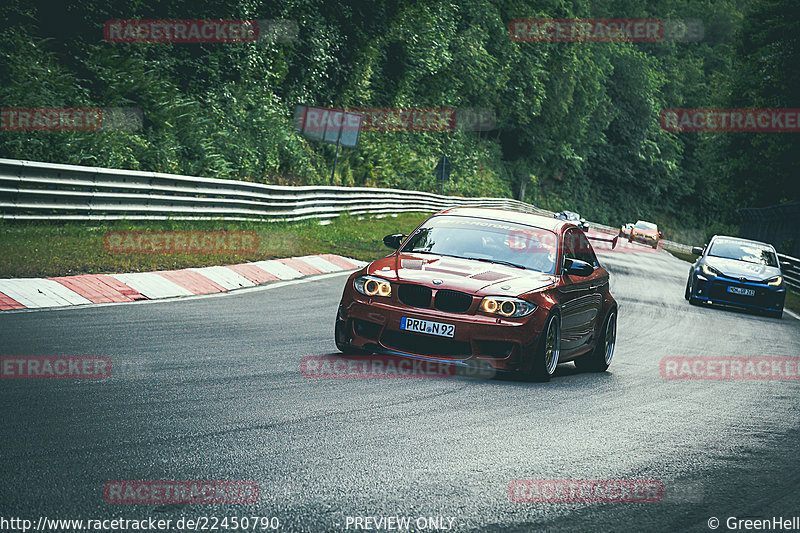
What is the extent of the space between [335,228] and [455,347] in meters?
18.4

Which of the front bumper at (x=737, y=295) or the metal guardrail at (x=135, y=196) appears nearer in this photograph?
the metal guardrail at (x=135, y=196)

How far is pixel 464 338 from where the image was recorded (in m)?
7.54

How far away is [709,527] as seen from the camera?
4172 millimetres

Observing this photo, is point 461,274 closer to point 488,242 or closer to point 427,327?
point 427,327

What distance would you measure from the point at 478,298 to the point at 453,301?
0.69 ft

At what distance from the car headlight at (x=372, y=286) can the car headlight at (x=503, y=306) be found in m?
0.84

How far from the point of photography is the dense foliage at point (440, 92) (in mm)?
22531

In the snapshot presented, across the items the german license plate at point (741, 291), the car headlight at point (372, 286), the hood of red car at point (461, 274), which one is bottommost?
the german license plate at point (741, 291)

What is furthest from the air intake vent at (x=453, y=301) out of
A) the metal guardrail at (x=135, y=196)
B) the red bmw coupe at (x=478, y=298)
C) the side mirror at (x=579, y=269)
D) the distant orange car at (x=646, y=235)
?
the distant orange car at (x=646, y=235)

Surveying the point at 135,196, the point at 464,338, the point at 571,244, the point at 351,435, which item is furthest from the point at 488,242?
the point at 135,196

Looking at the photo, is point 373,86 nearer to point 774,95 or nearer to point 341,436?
point 774,95

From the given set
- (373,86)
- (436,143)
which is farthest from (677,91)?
(373,86)

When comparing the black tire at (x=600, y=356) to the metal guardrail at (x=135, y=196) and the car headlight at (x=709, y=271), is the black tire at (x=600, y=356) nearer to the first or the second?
the metal guardrail at (x=135, y=196)

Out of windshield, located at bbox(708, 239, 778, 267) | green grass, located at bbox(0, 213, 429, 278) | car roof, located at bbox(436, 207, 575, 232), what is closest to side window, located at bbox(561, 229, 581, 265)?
car roof, located at bbox(436, 207, 575, 232)
